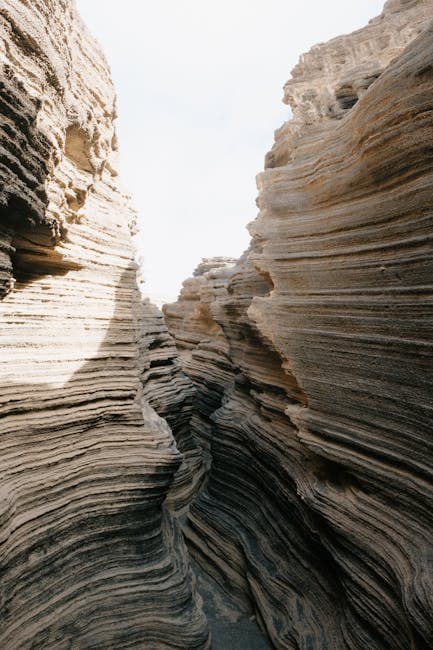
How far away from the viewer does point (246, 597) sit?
8875mm

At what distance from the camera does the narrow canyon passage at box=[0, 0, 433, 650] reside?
5.32 metres

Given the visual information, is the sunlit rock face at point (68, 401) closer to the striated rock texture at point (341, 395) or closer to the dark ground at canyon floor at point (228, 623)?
the dark ground at canyon floor at point (228, 623)

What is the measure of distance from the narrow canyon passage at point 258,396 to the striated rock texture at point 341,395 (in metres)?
0.04

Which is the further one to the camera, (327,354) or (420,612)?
(327,354)

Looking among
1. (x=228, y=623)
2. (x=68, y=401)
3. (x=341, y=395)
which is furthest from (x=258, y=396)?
(x=228, y=623)

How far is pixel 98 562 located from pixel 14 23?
9.17 meters

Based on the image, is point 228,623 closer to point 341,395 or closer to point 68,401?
point 341,395

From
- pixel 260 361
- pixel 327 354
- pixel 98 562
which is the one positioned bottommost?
pixel 98 562

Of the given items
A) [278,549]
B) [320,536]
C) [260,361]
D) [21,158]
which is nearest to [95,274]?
[21,158]

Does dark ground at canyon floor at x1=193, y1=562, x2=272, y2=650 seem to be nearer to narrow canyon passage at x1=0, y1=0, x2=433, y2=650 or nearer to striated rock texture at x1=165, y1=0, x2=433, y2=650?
narrow canyon passage at x1=0, y1=0, x2=433, y2=650

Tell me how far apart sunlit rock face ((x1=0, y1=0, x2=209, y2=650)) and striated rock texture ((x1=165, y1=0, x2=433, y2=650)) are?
97.3 inches

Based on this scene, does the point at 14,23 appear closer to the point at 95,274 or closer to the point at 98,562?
the point at 95,274

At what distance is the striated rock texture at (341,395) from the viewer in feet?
17.6

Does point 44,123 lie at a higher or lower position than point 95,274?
higher
